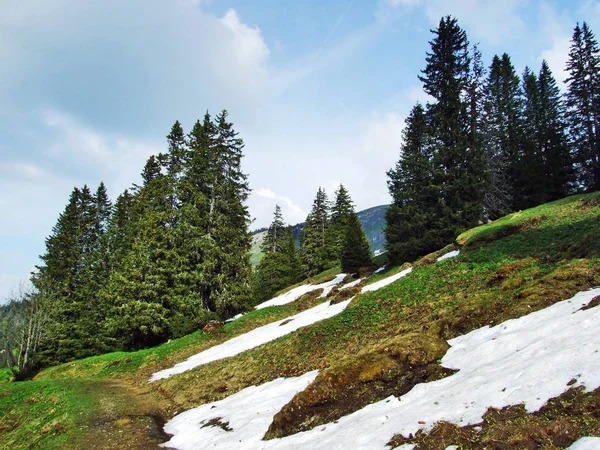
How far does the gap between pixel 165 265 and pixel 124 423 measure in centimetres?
1719

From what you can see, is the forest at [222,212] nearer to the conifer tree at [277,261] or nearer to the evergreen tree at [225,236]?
the evergreen tree at [225,236]

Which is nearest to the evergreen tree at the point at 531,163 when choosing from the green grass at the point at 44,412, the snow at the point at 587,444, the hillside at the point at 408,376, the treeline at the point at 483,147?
the treeline at the point at 483,147

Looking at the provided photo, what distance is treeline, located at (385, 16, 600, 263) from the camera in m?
27.1

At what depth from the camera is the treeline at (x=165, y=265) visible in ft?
89.0

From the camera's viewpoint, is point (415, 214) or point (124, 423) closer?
point (124, 423)

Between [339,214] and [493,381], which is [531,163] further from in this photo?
[493,381]

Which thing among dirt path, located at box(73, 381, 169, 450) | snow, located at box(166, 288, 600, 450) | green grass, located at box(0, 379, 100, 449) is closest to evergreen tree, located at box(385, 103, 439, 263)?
snow, located at box(166, 288, 600, 450)

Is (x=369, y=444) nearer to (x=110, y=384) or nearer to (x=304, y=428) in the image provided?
(x=304, y=428)

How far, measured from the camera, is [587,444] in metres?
3.68

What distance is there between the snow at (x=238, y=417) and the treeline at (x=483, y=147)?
65.3 ft

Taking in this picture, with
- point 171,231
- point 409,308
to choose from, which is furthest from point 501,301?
point 171,231

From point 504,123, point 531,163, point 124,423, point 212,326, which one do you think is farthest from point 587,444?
point 504,123

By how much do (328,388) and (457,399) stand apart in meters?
3.31

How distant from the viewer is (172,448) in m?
8.99
